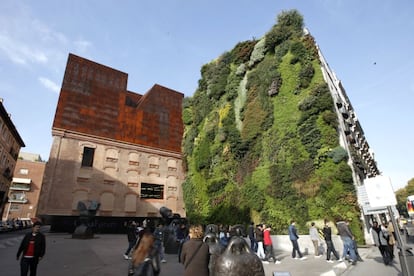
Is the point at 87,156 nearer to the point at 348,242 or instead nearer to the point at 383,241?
the point at 348,242

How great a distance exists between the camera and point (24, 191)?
2169 inches

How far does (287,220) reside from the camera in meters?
16.5

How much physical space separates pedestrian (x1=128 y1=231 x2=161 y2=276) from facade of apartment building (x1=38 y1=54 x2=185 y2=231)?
2389 centimetres

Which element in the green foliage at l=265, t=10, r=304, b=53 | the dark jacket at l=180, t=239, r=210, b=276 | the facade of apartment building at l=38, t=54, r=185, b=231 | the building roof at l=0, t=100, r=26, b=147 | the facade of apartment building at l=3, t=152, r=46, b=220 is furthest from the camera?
the facade of apartment building at l=3, t=152, r=46, b=220

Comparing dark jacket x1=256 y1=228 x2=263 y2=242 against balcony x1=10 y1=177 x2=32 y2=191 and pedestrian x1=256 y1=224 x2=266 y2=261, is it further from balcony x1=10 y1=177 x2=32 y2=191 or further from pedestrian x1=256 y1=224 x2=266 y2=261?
balcony x1=10 y1=177 x2=32 y2=191

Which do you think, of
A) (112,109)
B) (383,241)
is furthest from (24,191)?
(383,241)

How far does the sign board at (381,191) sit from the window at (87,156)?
29423 mm

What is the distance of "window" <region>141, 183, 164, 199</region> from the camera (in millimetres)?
31688

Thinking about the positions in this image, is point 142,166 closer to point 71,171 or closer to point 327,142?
Answer: point 71,171

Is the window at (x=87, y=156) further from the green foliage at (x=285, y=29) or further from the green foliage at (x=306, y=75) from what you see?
the green foliage at (x=306, y=75)

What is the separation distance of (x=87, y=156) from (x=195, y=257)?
2872 centimetres

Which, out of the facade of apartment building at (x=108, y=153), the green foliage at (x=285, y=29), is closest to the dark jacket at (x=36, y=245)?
the facade of apartment building at (x=108, y=153)

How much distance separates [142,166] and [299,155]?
851 inches

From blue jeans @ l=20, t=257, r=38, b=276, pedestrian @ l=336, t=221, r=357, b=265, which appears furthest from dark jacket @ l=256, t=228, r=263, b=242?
blue jeans @ l=20, t=257, r=38, b=276
